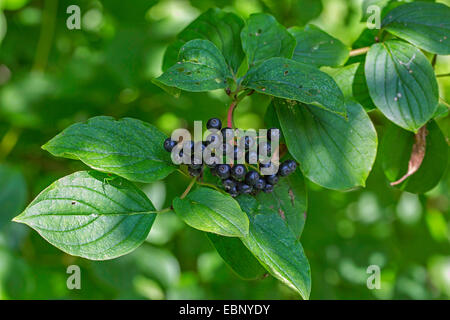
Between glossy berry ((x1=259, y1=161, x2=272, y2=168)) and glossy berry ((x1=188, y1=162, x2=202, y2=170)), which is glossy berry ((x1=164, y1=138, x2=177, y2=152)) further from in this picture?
glossy berry ((x1=259, y1=161, x2=272, y2=168))

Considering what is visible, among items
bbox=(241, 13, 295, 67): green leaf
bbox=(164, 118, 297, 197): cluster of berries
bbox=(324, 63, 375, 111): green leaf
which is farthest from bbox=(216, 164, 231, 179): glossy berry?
bbox=(324, 63, 375, 111): green leaf

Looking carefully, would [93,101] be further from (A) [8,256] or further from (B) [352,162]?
(B) [352,162]

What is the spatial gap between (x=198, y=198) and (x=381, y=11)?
63 cm

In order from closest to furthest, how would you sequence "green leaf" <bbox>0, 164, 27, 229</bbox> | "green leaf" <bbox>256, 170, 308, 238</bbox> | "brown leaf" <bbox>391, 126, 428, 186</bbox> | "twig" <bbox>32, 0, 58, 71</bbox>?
1. "green leaf" <bbox>256, 170, 308, 238</bbox>
2. "brown leaf" <bbox>391, 126, 428, 186</bbox>
3. "green leaf" <bbox>0, 164, 27, 229</bbox>
4. "twig" <bbox>32, 0, 58, 71</bbox>

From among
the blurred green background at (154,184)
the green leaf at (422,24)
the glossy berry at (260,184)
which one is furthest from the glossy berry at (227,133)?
the blurred green background at (154,184)

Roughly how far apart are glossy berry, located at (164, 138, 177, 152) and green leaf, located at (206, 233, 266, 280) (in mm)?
169

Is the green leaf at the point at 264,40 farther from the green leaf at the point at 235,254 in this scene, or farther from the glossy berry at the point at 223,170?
the green leaf at the point at 235,254

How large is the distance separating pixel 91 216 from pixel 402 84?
633 millimetres

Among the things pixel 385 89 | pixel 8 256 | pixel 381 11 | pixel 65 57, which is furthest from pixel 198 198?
pixel 65 57

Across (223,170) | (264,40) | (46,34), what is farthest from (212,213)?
(46,34)

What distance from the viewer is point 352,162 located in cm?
86

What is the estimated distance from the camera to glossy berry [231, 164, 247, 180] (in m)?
0.79

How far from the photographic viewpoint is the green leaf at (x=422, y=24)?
930 mm

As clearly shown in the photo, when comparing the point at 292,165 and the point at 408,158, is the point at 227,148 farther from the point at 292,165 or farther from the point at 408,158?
the point at 408,158
